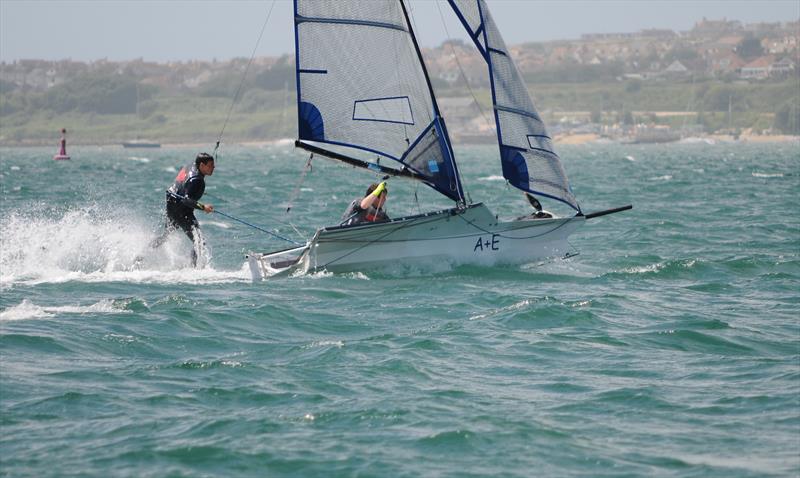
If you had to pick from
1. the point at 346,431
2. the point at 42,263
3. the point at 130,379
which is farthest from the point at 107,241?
the point at 346,431

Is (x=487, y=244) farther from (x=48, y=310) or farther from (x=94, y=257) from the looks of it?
(x=48, y=310)

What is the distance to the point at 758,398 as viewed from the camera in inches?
426

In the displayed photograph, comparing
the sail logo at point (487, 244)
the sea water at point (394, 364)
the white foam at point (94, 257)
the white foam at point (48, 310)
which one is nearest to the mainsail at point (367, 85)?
the sail logo at point (487, 244)

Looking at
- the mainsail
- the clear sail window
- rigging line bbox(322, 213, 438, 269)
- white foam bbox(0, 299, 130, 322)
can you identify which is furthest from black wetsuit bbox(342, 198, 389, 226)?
white foam bbox(0, 299, 130, 322)

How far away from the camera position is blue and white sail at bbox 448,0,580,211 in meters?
18.5

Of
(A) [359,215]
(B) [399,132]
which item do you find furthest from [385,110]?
(A) [359,215]

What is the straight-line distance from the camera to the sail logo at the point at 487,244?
732 inches

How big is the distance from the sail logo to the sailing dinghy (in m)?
0.02

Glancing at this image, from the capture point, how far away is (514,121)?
18.8m

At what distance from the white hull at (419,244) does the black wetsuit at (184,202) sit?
120 centimetres

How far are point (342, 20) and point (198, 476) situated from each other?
10.5 m

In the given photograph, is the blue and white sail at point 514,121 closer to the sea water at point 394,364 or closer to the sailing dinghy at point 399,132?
the sailing dinghy at point 399,132

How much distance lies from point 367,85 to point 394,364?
7.21 metres

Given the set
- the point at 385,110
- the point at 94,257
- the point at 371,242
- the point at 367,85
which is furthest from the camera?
the point at 94,257
